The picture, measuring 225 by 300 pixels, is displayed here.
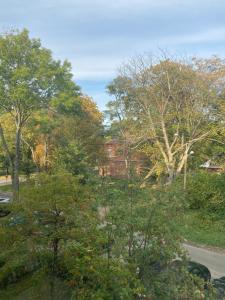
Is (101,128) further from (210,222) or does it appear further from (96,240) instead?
(96,240)

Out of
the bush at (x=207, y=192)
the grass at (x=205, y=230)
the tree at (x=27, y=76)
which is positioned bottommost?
the grass at (x=205, y=230)

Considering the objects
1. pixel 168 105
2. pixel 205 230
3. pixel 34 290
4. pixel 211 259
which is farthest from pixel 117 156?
pixel 34 290

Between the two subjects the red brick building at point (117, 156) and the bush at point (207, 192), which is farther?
A: the red brick building at point (117, 156)

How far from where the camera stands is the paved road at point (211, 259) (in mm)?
17516

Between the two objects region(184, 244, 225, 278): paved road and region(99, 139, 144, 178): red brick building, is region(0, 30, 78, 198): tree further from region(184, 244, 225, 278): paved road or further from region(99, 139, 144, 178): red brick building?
region(184, 244, 225, 278): paved road

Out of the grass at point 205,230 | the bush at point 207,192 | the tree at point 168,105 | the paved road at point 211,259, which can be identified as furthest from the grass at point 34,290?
the tree at point 168,105

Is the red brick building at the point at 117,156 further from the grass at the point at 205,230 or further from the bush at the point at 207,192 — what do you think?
the grass at the point at 205,230

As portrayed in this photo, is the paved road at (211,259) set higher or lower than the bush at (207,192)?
lower

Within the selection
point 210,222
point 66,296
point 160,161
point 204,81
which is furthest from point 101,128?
point 66,296

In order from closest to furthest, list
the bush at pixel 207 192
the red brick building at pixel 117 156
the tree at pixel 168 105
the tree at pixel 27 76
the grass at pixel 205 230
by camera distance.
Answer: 1. the grass at pixel 205 230
2. the bush at pixel 207 192
3. the tree at pixel 27 76
4. the tree at pixel 168 105
5. the red brick building at pixel 117 156

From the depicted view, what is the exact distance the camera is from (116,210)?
9.89 metres

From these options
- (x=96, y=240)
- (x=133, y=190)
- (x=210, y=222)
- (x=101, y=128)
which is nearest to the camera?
(x=96, y=240)

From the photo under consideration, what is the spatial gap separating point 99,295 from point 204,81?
30.2 m

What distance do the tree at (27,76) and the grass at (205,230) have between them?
46.3 ft
